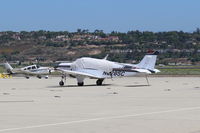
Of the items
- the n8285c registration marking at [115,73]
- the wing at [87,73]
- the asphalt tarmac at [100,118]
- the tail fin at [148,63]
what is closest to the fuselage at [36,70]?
the wing at [87,73]

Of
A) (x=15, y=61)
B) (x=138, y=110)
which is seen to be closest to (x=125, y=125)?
(x=138, y=110)

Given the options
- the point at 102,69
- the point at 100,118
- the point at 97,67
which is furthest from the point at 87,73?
the point at 100,118

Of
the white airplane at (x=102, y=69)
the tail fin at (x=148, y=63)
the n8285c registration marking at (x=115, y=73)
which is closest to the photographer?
the white airplane at (x=102, y=69)

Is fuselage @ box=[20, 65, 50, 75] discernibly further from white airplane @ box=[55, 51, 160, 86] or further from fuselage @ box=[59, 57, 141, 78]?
white airplane @ box=[55, 51, 160, 86]

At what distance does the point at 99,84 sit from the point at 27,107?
92.2ft

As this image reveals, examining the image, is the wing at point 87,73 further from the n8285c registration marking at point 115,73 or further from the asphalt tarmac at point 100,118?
the asphalt tarmac at point 100,118

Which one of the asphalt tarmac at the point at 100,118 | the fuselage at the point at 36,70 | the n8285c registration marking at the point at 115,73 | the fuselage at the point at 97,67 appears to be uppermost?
the asphalt tarmac at the point at 100,118

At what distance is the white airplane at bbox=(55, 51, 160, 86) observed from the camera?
51812mm

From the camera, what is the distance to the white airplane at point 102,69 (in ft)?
170

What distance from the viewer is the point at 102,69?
173 feet

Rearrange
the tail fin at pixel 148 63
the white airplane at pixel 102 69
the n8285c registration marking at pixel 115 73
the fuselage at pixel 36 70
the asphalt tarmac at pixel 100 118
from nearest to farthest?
the asphalt tarmac at pixel 100 118, the white airplane at pixel 102 69, the n8285c registration marking at pixel 115 73, the tail fin at pixel 148 63, the fuselage at pixel 36 70

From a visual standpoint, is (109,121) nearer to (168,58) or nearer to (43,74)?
(43,74)

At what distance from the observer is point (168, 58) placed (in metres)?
187

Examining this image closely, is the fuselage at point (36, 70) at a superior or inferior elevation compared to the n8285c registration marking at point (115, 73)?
inferior
